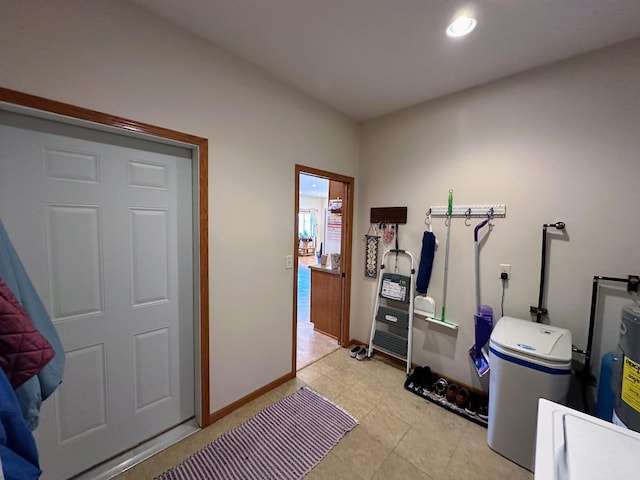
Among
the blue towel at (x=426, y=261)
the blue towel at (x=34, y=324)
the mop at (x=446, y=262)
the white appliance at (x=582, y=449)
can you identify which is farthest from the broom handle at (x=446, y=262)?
the blue towel at (x=34, y=324)

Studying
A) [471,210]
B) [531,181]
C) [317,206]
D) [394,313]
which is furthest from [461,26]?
[317,206]

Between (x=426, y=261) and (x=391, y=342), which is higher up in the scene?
(x=426, y=261)

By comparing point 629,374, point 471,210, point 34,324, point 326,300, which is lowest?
point 326,300

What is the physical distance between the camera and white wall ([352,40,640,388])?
5.49ft

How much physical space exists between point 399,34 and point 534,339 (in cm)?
214

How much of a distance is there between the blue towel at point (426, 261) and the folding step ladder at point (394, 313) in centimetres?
7

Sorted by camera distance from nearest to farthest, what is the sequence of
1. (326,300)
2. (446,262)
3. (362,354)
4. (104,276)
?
1. (104,276)
2. (446,262)
3. (362,354)
4. (326,300)

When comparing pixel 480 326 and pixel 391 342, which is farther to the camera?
pixel 391 342

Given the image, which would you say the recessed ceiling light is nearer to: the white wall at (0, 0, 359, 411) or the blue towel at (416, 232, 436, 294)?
the white wall at (0, 0, 359, 411)

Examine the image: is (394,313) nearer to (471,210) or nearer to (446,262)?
(446,262)

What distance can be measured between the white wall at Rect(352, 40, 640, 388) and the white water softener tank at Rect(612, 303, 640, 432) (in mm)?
542

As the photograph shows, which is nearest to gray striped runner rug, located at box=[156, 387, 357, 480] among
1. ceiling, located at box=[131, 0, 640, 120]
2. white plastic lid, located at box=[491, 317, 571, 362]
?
white plastic lid, located at box=[491, 317, 571, 362]

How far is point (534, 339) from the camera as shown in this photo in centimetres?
168

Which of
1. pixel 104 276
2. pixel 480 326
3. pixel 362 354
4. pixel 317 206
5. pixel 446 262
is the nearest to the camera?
pixel 104 276
